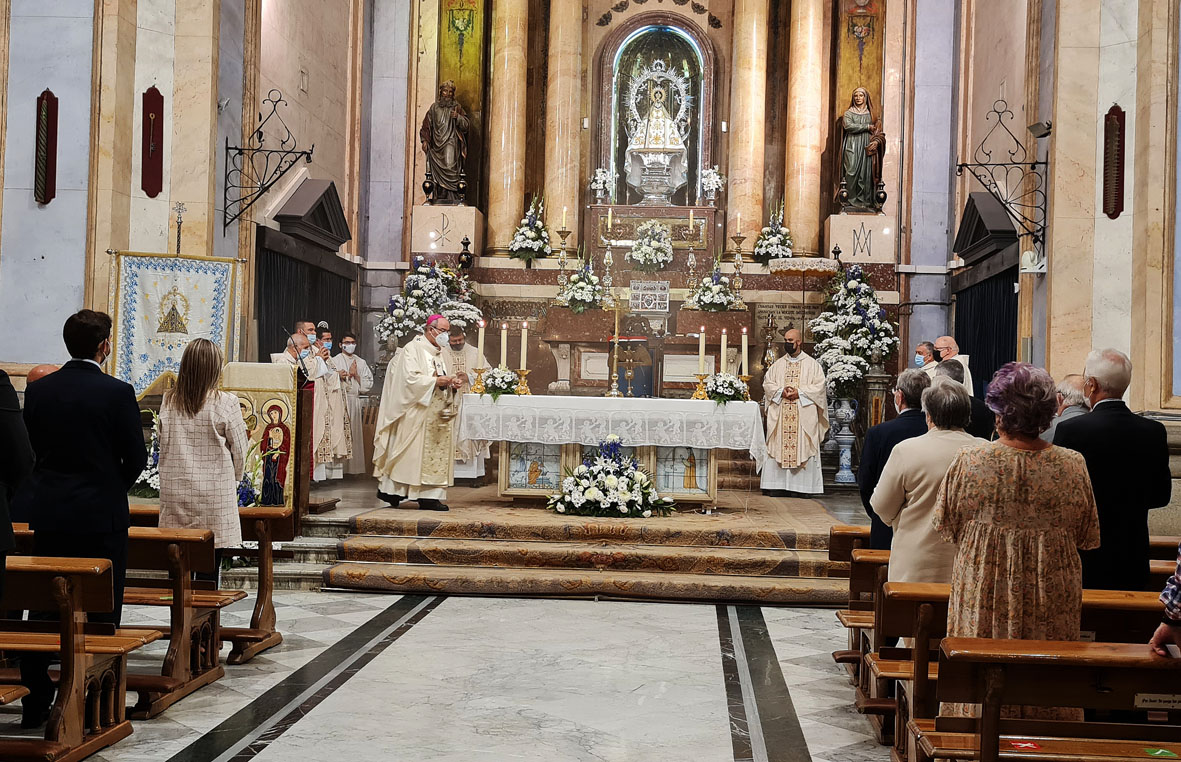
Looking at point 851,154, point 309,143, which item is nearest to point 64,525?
point 309,143

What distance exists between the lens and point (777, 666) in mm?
6324

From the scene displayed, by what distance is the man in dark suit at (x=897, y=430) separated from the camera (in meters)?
5.39

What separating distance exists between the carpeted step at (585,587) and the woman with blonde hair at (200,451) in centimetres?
243

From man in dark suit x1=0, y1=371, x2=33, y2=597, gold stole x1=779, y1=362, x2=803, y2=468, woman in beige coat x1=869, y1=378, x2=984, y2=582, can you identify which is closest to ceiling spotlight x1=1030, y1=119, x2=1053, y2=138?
gold stole x1=779, y1=362, x2=803, y2=468

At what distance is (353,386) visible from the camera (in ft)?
43.8

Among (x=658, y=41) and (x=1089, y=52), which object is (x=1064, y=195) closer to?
(x=1089, y=52)

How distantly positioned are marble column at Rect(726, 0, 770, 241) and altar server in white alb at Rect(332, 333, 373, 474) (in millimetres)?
6362

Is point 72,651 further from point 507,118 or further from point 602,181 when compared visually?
point 602,181

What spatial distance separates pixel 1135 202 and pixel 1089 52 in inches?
60.5

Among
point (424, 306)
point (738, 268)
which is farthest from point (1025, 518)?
point (738, 268)

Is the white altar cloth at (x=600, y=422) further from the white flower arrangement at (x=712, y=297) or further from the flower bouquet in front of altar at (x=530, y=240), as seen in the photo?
the flower bouquet in front of altar at (x=530, y=240)

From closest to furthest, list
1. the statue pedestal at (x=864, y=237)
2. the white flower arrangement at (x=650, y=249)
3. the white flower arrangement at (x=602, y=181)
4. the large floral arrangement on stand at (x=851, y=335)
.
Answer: the large floral arrangement on stand at (x=851, y=335) < the white flower arrangement at (x=650, y=249) < the statue pedestal at (x=864, y=237) < the white flower arrangement at (x=602, y=181)

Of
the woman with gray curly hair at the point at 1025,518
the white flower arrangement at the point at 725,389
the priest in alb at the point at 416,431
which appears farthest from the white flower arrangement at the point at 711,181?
the woman with gray curly hair at the point at 1025,518

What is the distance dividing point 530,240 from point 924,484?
486 inches
